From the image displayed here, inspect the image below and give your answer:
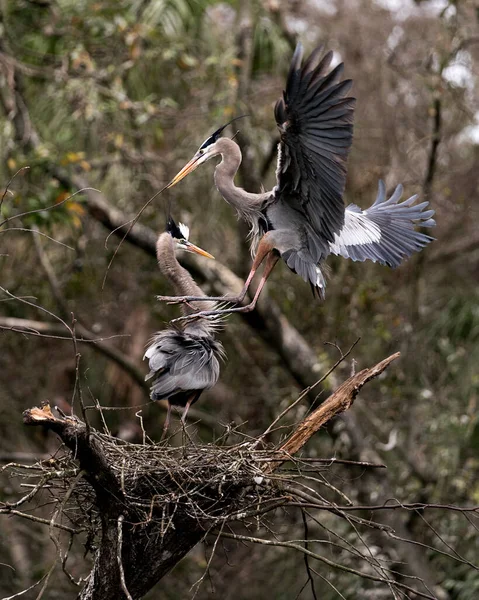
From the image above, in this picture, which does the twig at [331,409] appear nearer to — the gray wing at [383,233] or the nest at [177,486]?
the nest at [177,486]

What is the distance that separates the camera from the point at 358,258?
5234 mm

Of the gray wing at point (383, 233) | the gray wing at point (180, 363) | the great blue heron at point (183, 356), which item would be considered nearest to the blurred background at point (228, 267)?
the great blue heron at point (183, 356)

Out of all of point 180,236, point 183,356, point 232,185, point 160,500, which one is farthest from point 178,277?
point 160,500

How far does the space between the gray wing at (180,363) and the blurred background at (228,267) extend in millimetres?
2087

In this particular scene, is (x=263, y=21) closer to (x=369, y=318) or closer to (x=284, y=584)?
(x=369, y=318)

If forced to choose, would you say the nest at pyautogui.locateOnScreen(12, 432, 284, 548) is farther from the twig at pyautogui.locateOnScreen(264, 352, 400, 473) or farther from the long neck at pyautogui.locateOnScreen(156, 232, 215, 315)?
the long neck at pyautogui.locateOnScreen(156, 232, 215, 315)

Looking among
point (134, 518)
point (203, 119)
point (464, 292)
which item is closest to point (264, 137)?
point (203, 119)

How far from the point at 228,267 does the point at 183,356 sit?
15.8ft

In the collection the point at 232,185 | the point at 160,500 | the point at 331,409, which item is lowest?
the point at 160,500

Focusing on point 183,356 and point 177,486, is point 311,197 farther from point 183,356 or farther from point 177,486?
point 177,486

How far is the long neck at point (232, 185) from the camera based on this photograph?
16.7ft

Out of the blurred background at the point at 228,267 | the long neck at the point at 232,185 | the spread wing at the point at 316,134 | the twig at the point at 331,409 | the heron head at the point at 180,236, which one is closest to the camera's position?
the spread wing at the point at 316,134

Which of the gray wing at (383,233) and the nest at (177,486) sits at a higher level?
the gray wing at (383,233)

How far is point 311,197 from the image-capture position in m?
4.77
